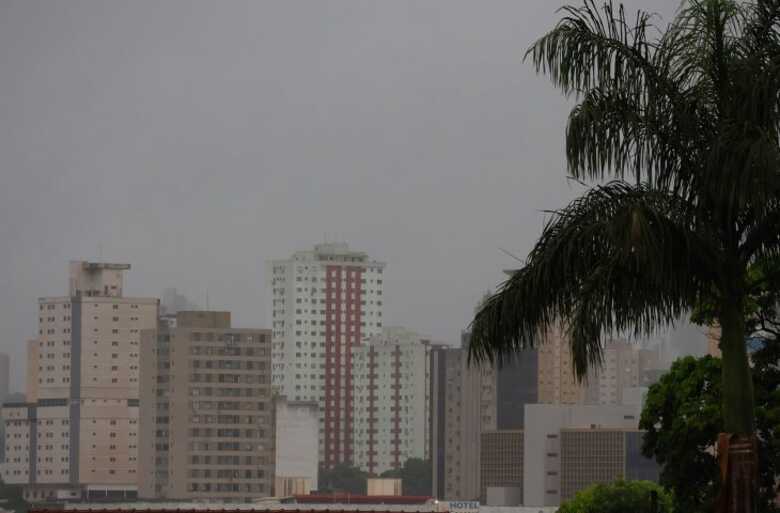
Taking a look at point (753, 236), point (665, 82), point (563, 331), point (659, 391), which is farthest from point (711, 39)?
point (659, 391)

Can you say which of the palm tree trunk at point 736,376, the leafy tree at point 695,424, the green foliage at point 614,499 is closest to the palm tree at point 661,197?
the palm tree trunk at point 736,376

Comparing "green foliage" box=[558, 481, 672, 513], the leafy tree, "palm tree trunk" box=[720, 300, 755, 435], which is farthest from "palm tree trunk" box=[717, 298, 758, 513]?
"green foliage" box=[558, 481, 672, 513]

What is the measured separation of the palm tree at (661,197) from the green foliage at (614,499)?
66151mm

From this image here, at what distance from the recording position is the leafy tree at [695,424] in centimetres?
4222

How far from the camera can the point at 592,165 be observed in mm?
17297

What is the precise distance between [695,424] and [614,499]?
48.1 m

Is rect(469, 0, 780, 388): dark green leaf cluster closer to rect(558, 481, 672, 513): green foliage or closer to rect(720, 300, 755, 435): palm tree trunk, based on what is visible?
rect(720, 300, 755, 435): palm tree trunk

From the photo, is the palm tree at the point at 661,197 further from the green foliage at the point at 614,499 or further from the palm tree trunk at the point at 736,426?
the green foliage at the point at 614,499

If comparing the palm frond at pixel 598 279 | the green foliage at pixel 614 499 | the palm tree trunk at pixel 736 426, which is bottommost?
the green foliage at pixel 614 499

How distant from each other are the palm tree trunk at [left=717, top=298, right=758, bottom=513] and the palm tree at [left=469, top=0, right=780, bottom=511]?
2cm

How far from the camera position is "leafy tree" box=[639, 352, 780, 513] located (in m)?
42.2

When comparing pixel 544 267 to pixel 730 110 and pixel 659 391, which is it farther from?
pixel 659 391

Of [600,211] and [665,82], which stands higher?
[665,82]

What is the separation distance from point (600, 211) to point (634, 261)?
1.96 feet
